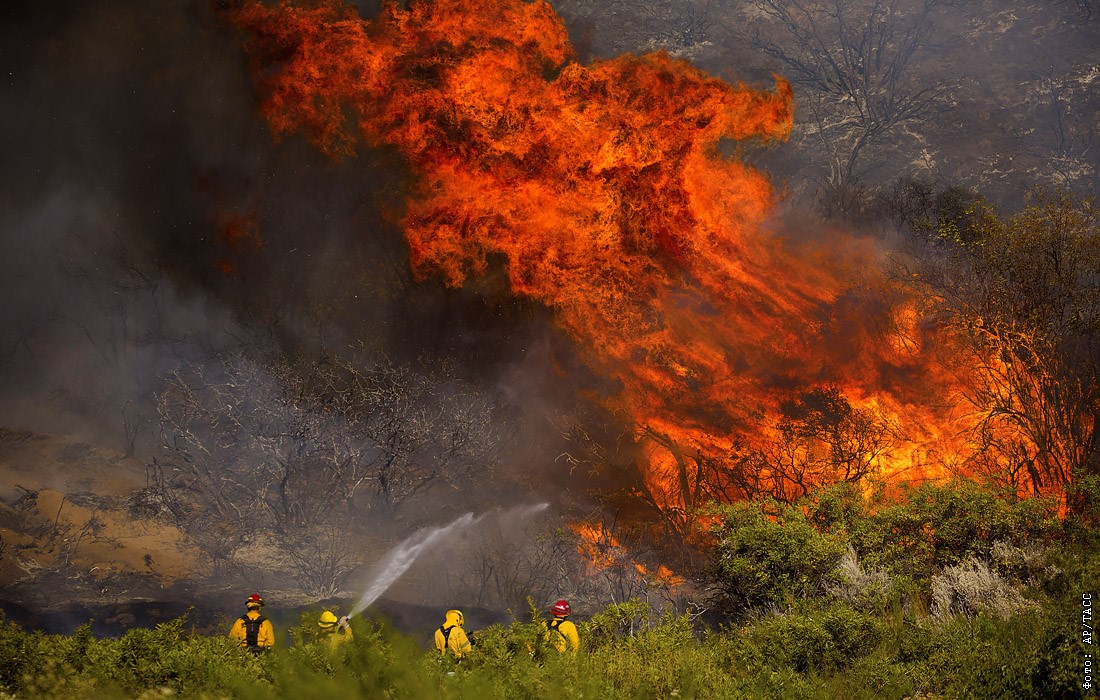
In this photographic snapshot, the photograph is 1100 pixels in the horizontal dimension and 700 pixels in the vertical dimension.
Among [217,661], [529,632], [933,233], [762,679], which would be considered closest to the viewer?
[217,661]

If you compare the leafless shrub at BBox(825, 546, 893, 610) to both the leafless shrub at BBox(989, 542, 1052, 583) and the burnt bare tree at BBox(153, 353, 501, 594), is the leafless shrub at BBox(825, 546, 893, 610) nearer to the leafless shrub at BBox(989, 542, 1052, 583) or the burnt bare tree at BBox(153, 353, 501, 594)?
the leafless shrub at BBox(989, 542, 1052, 583)

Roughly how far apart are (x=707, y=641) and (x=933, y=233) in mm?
14569

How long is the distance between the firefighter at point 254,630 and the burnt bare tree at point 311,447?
6.82 m

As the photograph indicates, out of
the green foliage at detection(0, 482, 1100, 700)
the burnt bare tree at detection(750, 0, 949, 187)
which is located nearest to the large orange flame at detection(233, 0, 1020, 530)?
the burnt bare tree at detection(750, 0, 949, 187)

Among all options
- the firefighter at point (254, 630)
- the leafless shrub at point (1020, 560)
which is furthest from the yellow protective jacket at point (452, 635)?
the leafless shrub at point (1020, 560)

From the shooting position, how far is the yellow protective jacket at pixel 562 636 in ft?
32.5

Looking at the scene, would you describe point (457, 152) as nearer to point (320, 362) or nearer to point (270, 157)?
point (270, 157)

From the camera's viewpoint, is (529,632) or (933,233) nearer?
(529,632)

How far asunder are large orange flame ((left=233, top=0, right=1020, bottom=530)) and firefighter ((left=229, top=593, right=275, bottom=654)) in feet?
37.7

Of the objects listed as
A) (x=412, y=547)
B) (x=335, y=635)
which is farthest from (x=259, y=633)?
(x=412, y=547)

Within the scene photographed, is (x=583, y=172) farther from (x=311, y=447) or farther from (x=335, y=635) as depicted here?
(x=335, y=635)

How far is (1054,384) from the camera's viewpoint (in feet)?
58.8

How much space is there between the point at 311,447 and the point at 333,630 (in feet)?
34.8

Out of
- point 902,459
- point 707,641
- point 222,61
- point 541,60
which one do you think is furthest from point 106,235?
point 902,459
